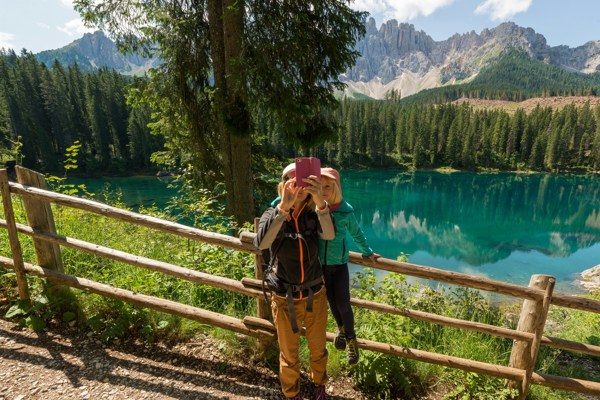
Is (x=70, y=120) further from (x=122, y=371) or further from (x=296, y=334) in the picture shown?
(x=296, y=334)

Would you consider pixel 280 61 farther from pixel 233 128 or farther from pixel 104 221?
pixel 104 221

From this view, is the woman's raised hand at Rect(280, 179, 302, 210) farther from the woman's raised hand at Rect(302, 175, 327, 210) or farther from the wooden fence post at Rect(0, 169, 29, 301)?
the wooden fence post at Rect(0, 169, 29, 301)

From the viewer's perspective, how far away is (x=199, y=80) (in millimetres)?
8438

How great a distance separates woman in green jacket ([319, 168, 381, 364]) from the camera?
2.71m

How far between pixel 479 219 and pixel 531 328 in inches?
1660

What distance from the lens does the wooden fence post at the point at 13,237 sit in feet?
12.8

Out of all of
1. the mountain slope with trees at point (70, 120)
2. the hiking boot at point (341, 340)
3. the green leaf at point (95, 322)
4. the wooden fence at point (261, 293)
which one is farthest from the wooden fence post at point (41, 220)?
the mountain slope with trees at point (70, 120)

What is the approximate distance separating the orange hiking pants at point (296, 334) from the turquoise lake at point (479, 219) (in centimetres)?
1003

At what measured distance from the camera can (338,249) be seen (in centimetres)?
284

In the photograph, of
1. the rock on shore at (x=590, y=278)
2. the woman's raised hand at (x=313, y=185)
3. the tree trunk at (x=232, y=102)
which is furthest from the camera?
the rock on shore at (x=590, y=278)

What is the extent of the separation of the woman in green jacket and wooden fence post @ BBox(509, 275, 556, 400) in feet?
6.07

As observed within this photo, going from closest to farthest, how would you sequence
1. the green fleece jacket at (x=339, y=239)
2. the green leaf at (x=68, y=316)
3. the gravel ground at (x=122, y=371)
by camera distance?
the green fleece jacket at (x=339, y=239) < the gravel ground at (x=122, y=371) < the green leaf at (x=68, y=316)

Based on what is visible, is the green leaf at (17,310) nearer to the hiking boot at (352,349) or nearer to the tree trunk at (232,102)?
the hiking boot at (352,349)

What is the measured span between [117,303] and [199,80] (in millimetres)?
6085
